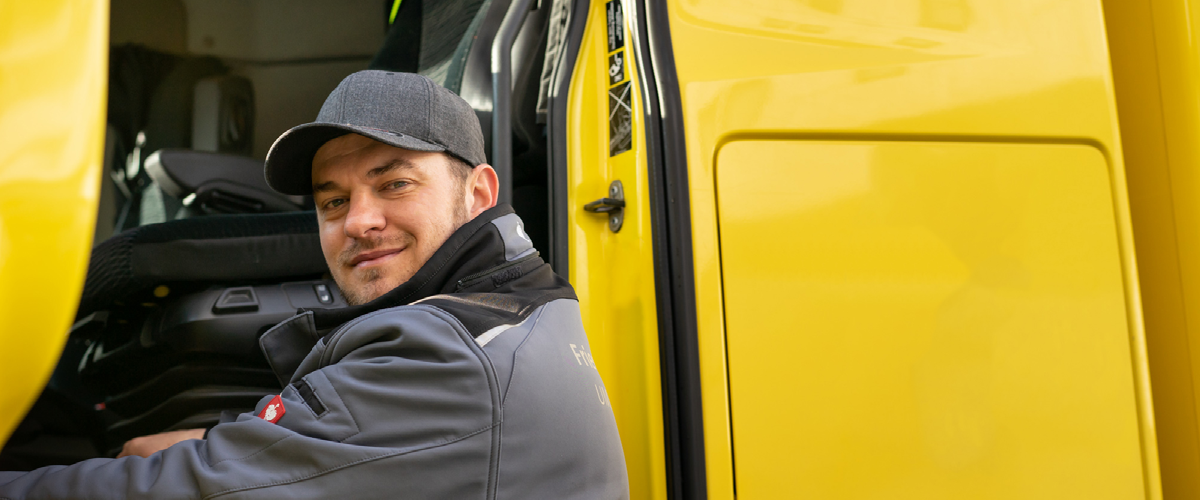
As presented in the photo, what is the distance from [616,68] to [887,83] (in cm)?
47

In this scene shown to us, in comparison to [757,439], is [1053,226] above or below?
above

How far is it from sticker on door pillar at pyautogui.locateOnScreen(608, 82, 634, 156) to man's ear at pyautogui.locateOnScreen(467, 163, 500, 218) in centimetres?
22

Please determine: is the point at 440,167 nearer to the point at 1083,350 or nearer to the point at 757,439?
the point at 757,439

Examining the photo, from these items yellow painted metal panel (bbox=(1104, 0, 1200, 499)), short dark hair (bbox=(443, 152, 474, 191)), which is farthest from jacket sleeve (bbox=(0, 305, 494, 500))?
yellow painted metal panel (bbox=(1104, 0, 1200, 499))

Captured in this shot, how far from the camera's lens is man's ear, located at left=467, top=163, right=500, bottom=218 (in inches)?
51.1

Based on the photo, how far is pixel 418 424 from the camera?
2.78ft

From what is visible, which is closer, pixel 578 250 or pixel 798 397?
pixel 798 397

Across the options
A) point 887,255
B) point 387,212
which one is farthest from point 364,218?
point 887,255

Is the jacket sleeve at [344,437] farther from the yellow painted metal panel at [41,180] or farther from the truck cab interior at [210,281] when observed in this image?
the truck cab interior at [210,281]

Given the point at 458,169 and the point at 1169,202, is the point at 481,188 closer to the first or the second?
the point at 458,169

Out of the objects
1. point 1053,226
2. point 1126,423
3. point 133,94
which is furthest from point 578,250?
point 133,94

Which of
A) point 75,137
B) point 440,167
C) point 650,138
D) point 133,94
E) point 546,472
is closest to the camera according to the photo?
point 75,137

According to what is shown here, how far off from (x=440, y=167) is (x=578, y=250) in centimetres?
32

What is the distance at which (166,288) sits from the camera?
5.62 ft
